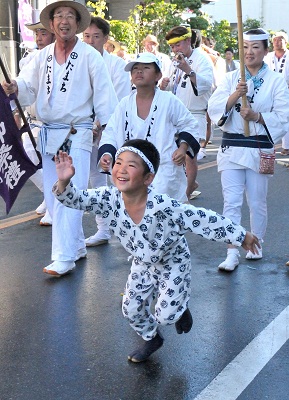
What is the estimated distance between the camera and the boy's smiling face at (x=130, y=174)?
3.80m

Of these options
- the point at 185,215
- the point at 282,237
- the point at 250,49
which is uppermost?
the point at 250,49

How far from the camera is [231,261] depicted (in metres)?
5.89

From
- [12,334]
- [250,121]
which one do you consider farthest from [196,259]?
[12,334]

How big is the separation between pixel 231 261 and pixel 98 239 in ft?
4.47

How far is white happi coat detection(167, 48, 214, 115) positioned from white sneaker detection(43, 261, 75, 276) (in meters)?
2.73

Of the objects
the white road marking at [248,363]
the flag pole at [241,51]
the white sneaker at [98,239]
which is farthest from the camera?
the white sneaker at [98,239]

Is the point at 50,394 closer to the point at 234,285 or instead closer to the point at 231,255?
the point at 234,285

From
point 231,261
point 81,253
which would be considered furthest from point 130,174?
point 81,253

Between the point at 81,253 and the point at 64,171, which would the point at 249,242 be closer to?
the point at 64,171

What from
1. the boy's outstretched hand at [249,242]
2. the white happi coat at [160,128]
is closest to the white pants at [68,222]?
the white happi coat at [160,128]

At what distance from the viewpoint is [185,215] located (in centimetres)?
385

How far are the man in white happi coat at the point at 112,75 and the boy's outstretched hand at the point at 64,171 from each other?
2565mm

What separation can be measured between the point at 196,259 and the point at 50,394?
9.07ft

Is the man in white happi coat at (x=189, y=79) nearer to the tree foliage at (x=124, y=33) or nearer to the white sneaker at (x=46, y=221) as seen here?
the white sneaker at (x=46, y=221)
